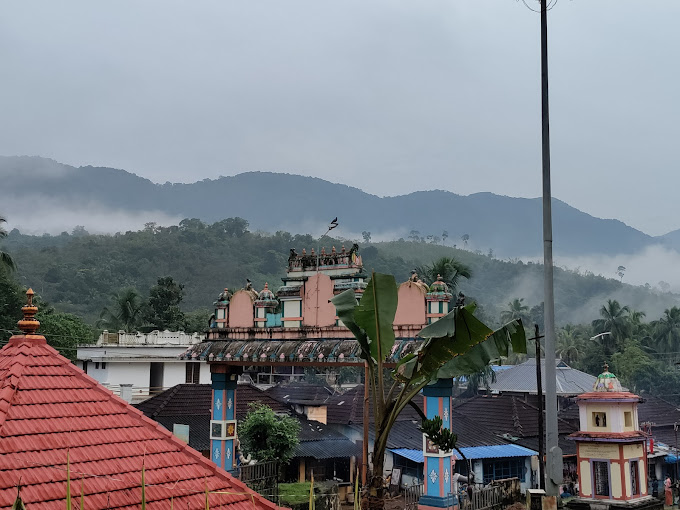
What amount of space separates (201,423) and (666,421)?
81.4 feet

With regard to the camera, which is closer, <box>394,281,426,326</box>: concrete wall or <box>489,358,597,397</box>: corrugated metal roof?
<box>394,281,426,326</box>: concrete wall

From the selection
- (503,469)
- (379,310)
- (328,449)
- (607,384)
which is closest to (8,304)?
(328,449)

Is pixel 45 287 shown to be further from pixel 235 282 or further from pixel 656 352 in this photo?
pixel 656 352

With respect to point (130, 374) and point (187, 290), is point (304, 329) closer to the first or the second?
point (130, 374)

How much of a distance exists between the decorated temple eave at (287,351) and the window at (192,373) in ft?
70.6

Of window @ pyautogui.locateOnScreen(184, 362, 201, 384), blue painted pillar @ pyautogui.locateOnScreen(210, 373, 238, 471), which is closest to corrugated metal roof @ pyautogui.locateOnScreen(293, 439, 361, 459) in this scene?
blue painted pillar @ pyautogui.locateOnScreen(210, 373, 238, 471)

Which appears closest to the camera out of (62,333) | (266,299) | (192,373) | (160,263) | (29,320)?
(29,320)

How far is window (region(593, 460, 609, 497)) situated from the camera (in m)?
23.4

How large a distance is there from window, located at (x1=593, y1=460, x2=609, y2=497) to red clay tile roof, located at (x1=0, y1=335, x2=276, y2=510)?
18.7 metres

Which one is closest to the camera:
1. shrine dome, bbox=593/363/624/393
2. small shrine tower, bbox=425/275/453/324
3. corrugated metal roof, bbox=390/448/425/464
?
small shrine tower, bbox=425/275/453/324

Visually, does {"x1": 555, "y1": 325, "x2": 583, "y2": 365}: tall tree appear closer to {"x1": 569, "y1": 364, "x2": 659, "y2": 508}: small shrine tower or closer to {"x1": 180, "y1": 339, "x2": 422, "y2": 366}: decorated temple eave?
{"x1": 569, "y1": 364, "x2": 659, "y2": 508}: small shrine tower

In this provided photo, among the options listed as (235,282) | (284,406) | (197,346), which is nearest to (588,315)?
(235,282)

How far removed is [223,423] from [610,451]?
12.7 metres

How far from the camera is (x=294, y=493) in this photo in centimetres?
1942
